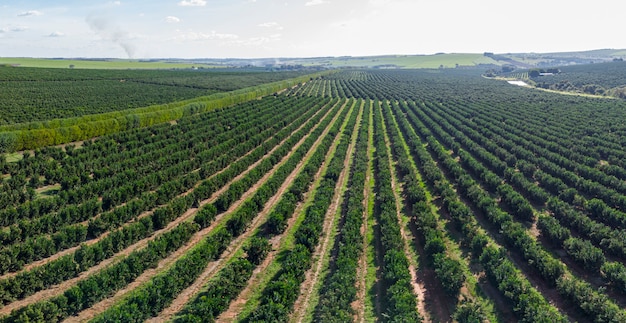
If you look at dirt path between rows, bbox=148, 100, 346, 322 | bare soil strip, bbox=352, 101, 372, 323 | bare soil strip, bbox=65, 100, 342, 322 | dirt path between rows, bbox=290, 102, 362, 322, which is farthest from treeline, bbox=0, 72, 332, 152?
bare soil strip, bbox=352, 101, 372, 323

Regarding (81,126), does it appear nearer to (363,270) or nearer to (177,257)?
(177,257)

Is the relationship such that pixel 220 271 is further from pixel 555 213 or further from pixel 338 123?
pixel 338 123

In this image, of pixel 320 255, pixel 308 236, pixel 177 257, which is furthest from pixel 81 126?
pixel 320 255

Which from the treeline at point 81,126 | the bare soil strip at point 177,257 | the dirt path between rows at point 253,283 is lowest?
the dirt path between rows at point 253,283

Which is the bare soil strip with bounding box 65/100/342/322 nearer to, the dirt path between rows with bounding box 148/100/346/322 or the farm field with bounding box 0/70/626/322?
the dirt path between rows with bounding box 148/100/346/322

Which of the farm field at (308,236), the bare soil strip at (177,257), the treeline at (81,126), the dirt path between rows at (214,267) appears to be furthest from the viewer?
the treeline at (81,126)

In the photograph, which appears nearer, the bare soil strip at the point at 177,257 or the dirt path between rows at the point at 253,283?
the bare soil strip at the point at 177,257

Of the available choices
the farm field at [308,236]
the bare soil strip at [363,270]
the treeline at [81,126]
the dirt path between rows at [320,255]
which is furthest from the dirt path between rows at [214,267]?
the treeline at [81,126]

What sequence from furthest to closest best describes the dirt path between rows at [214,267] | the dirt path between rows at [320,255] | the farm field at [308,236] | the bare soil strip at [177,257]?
the dirt path between rows at [320,255]
the dirt path between rows at [214,267]
the farm field at [308,236]
the bare soil strip at [177,257]

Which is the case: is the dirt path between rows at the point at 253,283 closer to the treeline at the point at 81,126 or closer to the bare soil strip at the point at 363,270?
the bare soil strip at the point at 363,270

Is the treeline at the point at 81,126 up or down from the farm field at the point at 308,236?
up
